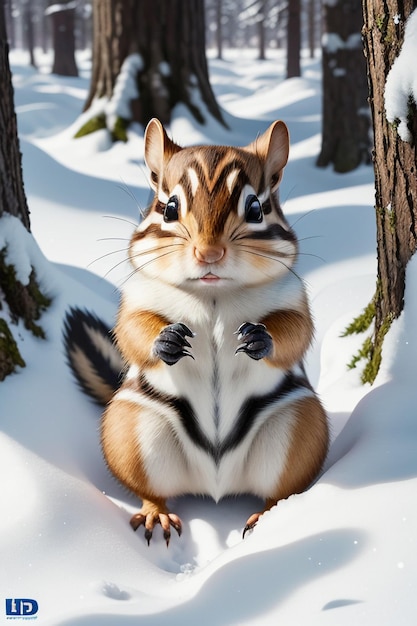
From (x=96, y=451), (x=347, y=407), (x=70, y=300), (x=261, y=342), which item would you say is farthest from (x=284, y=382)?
(x=70, y=300)

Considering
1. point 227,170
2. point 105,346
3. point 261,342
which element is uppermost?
point 227,170

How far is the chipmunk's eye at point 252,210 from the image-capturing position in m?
2.54

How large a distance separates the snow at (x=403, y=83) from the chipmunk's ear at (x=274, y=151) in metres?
0.41

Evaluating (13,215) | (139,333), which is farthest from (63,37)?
(139,333)

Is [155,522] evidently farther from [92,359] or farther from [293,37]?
[293,37]

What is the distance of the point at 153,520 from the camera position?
9.14 feet

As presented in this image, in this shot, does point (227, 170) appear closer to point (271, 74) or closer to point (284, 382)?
point (284, 382)

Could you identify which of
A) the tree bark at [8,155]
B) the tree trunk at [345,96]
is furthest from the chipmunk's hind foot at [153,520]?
the tree trunk at [345,96]

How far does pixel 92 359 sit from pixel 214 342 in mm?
970

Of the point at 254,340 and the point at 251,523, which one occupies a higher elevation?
the point at 254,340

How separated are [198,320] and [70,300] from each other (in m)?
1.55

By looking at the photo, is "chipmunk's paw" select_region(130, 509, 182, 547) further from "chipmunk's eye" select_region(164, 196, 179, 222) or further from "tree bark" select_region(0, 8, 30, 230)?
"tree bark" select_region(0, 8, 30, 230)

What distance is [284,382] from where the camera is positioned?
2.79 m

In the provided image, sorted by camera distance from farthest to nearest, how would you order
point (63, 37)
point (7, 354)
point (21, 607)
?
point (63, 37)
point (7, 354)
point (21, 607)
